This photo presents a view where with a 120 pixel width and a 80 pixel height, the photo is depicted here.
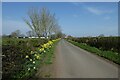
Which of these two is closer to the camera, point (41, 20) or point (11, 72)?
point (11, 72)

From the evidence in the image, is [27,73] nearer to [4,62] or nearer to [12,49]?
[4,62]

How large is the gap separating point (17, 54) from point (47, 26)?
139 ft

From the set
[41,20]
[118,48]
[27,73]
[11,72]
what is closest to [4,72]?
[11,72]

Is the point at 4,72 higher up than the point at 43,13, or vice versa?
the point at 43,13

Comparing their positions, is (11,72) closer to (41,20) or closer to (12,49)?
(12,49)

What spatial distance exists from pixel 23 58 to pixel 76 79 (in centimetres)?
304

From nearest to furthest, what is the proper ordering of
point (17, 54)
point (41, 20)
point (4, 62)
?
point (4, 62), point (17, 54), point (41, 20)

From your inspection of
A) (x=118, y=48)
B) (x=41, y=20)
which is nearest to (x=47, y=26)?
(x=41, y=20)

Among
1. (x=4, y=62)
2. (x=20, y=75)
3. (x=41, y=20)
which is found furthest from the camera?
(x=41, y=20)

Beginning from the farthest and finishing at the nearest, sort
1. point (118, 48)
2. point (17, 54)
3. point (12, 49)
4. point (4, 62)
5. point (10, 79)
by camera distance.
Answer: point (118, 48), point (12, 49), point (17, 54), point (4, 62), point (10, 79)

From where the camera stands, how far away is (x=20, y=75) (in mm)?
8508

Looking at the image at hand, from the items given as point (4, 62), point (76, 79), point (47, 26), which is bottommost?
point (76, 79)

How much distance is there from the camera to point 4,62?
9.74 meters

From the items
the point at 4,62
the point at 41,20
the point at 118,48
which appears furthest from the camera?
the point at 41,20
